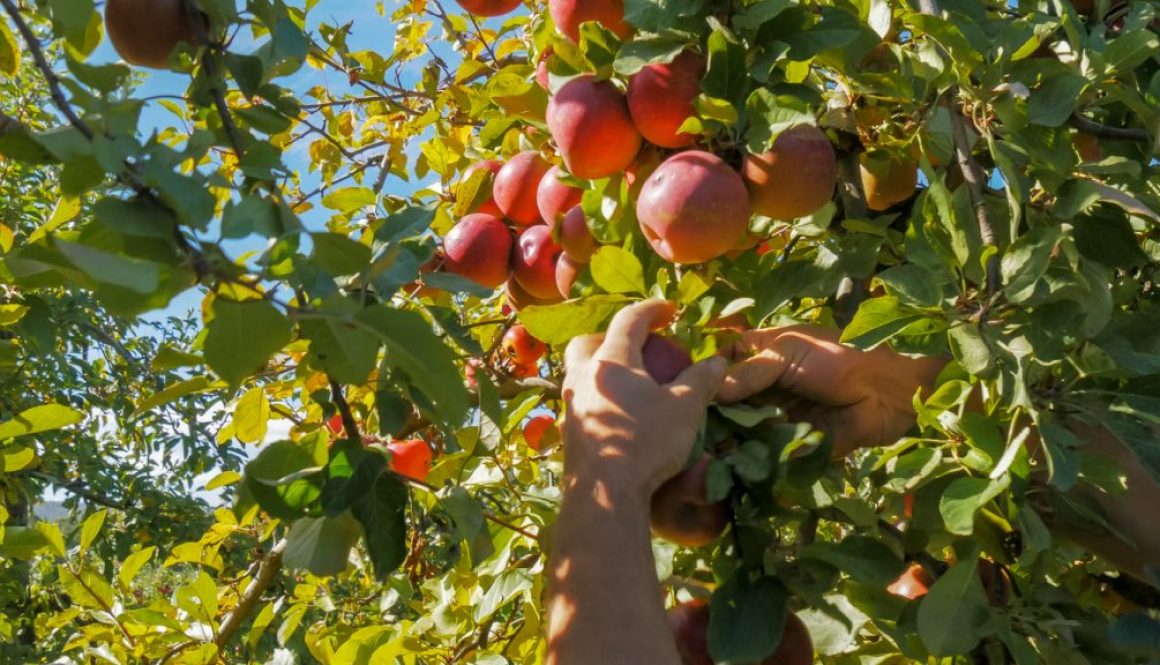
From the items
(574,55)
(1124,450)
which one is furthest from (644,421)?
(1124,450)

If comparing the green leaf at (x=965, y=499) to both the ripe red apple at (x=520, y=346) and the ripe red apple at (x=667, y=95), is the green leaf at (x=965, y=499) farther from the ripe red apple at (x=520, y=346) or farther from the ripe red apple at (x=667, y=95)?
the ripe red apple at (x=520, y=346)

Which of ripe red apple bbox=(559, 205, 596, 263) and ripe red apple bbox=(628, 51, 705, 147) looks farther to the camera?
ripe red apple bbox=(559, 205, 596, 263)

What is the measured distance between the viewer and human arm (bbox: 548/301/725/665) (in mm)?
1101

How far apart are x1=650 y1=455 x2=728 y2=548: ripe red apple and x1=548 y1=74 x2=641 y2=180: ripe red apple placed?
0.41 metres

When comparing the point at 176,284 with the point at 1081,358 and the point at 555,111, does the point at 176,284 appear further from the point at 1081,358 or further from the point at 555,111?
the point at 1081,358

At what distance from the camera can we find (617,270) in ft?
4.36

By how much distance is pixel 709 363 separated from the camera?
122cm

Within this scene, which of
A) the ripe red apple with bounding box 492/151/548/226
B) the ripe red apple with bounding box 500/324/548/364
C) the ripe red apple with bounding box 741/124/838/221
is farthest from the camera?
the ripe red apple with bounding box 500/324/548/364

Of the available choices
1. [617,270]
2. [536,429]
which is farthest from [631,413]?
[536,429]

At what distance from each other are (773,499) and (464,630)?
82 cm

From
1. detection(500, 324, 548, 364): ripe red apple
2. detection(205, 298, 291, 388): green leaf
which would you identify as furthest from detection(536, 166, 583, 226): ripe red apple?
detection(205, 298, 291, 388): green leaf

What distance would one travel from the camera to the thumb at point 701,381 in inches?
46.6

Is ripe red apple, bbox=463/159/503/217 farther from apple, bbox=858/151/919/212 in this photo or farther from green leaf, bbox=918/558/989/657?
green leaf, bbox=918/558/989/657

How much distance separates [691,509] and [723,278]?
0.37 meters
